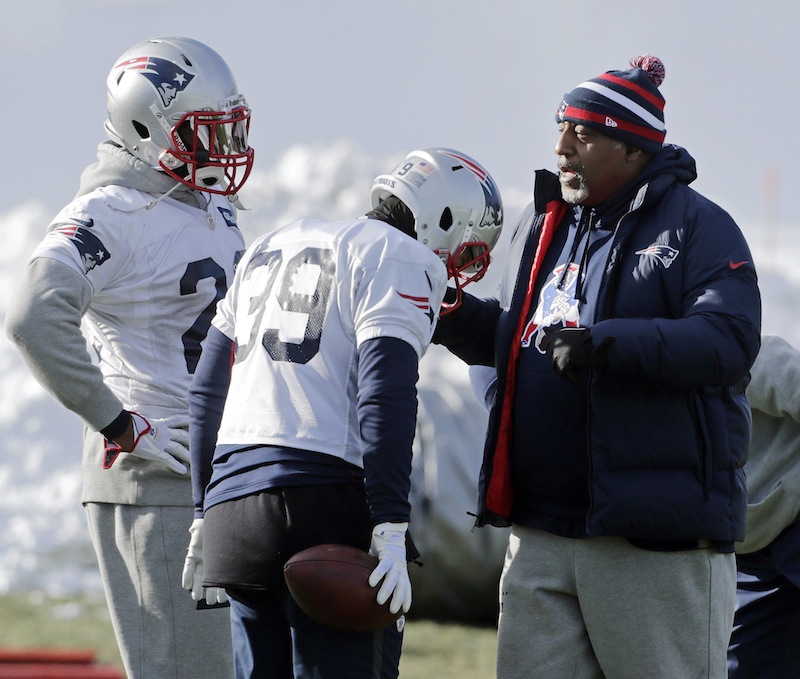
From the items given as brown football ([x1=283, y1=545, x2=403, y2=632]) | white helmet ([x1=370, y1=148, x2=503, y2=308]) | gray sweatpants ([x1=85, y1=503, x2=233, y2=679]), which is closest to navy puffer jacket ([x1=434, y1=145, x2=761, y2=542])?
white helmet ([x1=370, y1=148, x2=503, y2=308])

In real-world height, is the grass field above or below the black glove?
below

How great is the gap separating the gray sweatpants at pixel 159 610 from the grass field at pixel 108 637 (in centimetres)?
294

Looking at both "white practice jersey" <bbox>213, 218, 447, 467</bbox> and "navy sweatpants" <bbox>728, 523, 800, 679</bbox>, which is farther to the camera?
"navy sweatpants" <bbox>728, 523, 800, 679</bbox>

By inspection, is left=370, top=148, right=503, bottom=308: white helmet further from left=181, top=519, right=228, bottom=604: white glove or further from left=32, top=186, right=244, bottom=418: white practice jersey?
left=181, top=519, right=228, bottom=604: white glove

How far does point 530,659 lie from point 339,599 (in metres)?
0.72

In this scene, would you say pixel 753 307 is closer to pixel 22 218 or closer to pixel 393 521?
pixel 393 521

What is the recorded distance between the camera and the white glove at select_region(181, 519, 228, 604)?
120 inches

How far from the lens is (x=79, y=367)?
3168 millimetres

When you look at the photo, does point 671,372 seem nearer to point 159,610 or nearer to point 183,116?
point 159,610

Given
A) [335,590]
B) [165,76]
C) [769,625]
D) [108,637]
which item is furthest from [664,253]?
[108,637]

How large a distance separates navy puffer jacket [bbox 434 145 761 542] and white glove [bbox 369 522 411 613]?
1.58 ft

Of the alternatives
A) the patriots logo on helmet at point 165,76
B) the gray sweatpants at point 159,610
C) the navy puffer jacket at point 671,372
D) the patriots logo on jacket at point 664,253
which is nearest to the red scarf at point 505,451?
the navy puffer jacket at point 671,372

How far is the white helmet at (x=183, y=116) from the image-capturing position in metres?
3.50

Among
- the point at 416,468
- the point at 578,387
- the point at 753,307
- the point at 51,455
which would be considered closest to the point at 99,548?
the point at 578,387
